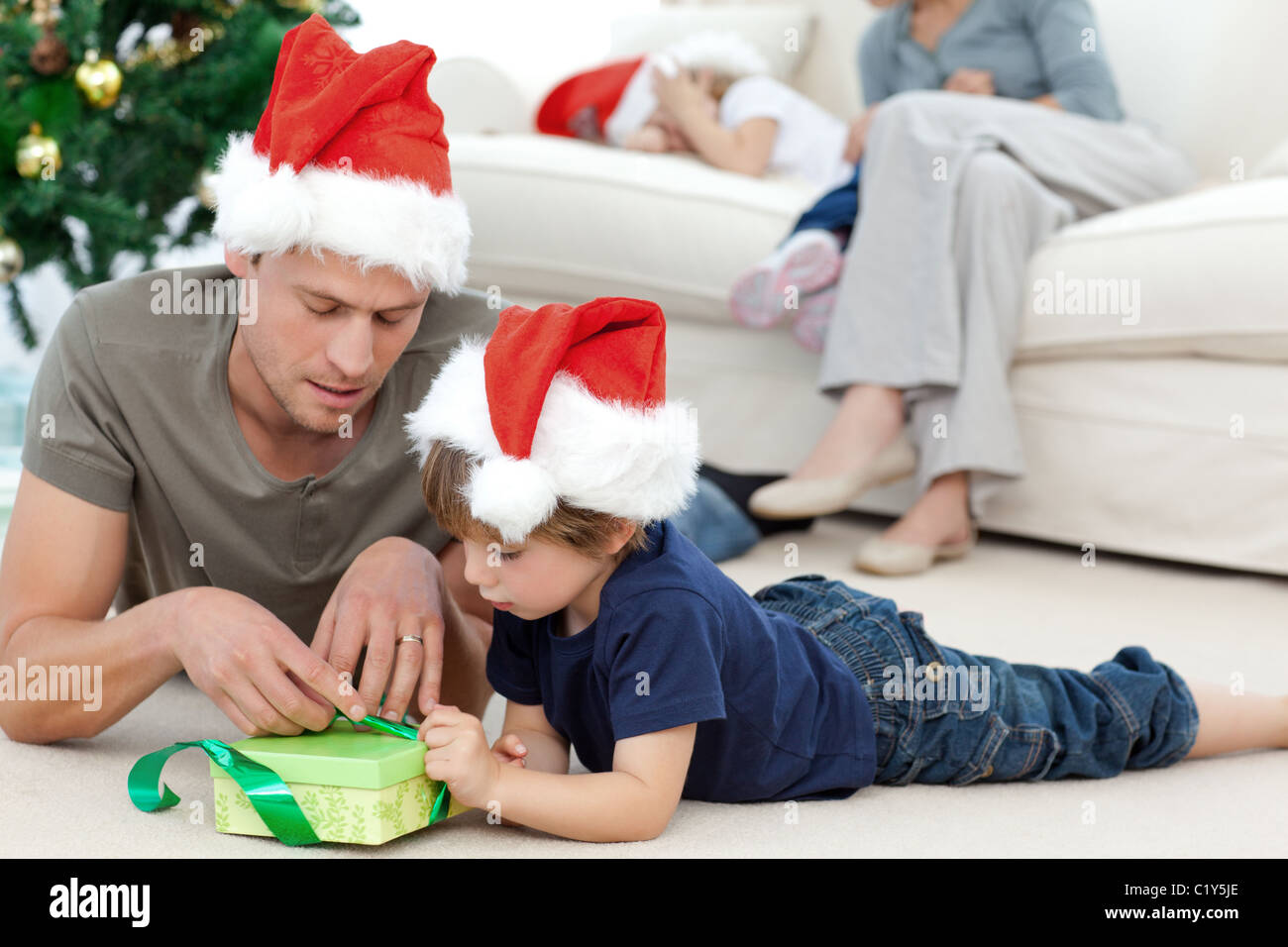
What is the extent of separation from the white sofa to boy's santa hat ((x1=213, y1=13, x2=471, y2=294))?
1177 mm

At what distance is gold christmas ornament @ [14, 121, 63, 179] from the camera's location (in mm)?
2023

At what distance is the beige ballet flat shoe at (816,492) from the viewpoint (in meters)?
1.89

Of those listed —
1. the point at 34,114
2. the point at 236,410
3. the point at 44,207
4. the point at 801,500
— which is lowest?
the point at 801,500

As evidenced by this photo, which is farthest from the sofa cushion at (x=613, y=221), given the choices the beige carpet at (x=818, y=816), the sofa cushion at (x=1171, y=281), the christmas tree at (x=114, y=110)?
the beige carpet at (x=818, y=816)

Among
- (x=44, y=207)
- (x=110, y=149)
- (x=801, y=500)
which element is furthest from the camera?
(x=110, y=149)

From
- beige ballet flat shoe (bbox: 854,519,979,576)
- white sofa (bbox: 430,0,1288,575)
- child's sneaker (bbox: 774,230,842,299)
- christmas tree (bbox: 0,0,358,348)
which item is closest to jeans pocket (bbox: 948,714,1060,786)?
beige ballet flat shoe (bbox: 854,519,979,576)

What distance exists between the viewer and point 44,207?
2.05 meters

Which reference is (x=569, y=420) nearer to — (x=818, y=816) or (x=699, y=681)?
(x=699, y=681)

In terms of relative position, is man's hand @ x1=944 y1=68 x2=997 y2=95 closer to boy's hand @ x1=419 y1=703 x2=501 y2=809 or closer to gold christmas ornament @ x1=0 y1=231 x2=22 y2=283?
gold christmas ornament @ x1=0 y1=231 x2=22 y2=283

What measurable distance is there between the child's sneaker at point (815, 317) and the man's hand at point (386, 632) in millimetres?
1174
